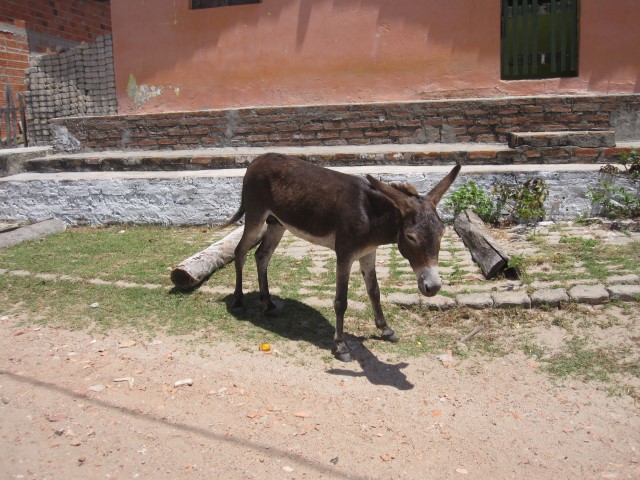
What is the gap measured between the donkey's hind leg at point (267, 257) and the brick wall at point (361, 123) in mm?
3533

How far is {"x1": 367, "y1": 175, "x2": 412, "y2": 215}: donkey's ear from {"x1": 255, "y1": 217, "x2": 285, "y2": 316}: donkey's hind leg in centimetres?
135

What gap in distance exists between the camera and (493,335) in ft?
14.5

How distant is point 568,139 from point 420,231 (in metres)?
4.46

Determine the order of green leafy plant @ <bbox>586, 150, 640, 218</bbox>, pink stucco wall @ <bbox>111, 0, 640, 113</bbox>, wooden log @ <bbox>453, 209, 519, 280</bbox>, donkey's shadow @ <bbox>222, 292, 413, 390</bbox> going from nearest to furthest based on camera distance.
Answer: donkey's shadow @ <bbox>222, 292, 413, 390</bbox> → wooden log @ <bbox>453, 209, 519, 280</bbox> → green leafy plant @ <bbox>586, 150, 640, 218</bbox> → pink stucco wall @ <bbox>111, 0, 640, 113</bbox>

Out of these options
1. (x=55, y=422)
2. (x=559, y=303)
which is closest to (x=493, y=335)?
(x=559, y=303)

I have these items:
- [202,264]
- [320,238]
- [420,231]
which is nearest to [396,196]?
[420,231]

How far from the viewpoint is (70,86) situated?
9836mm

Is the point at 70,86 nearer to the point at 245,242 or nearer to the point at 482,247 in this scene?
the point at 245,242

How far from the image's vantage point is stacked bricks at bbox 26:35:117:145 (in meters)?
9.50

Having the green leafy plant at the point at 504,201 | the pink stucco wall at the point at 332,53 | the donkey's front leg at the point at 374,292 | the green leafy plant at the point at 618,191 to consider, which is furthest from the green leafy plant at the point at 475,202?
the donkey's front leg at the point at 374,292

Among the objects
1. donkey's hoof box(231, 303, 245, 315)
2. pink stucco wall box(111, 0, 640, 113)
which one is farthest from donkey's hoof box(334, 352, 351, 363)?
pink stucco wall box(111, 0, 640, 113)

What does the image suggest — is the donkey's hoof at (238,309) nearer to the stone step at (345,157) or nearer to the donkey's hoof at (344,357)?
the donkey's hoof at (344,357)

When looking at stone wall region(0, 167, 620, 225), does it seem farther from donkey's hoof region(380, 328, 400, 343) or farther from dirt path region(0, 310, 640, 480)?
dirt path region(0, 310, 640, 480)

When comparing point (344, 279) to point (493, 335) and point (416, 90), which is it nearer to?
point (493, 335)
